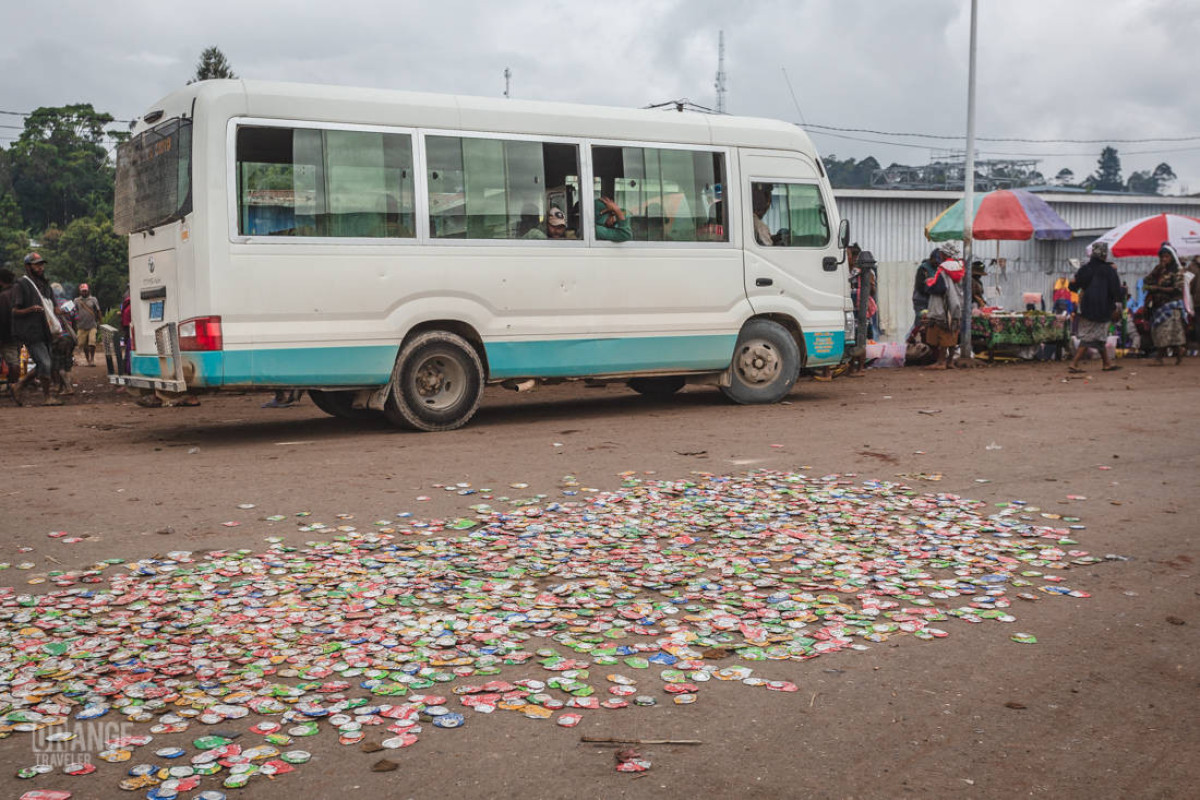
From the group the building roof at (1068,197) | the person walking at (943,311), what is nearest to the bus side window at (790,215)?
the person walking at (943,311)

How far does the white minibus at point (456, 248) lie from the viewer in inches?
363

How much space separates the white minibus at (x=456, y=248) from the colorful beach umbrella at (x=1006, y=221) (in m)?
8.74

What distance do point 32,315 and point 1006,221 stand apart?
1587 centimetres

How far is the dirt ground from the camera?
3.21m

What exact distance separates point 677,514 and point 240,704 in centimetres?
338

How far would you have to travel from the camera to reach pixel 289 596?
4953 millimetres

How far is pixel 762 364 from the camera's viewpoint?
12.3 metres

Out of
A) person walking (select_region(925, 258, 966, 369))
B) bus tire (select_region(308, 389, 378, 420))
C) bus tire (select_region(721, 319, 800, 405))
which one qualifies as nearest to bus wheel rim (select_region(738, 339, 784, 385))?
bus tire (select_region(721, 319, 800, 405))

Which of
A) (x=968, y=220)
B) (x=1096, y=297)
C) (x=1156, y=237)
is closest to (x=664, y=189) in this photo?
(x=1096, y=297)

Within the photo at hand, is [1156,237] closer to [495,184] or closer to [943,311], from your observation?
[943,311]

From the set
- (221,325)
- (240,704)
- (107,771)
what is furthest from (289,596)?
(221,325)

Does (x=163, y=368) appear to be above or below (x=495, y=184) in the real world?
below

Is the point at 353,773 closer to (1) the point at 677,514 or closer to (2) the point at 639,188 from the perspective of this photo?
(1) the point at 677,514

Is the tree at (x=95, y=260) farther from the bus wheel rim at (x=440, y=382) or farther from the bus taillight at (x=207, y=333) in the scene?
the bus taillight at (x=207, y=333)
